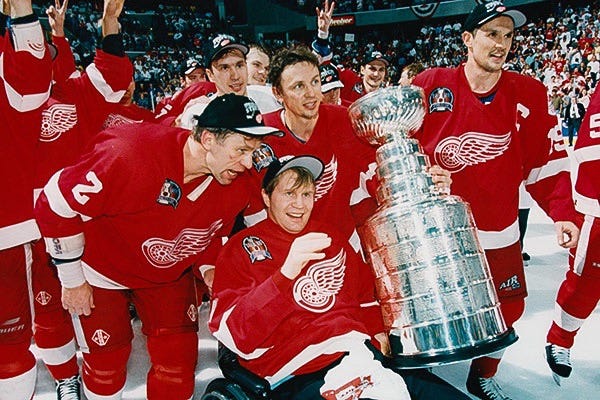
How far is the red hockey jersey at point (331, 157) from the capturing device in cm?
184

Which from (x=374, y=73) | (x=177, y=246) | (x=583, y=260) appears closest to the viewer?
(x=177, y=246)

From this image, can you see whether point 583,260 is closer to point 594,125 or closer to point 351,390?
point 594,125

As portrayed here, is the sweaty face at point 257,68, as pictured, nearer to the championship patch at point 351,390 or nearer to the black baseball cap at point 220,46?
the black baseball cap at point 220,46

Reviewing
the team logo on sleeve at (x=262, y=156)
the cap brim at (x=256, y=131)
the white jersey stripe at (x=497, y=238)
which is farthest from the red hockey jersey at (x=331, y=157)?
the white jersey stripe at (x=497, y=238)

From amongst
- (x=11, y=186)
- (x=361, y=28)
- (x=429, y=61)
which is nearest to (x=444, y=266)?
(x=11, y=186)

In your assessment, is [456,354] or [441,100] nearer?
[456,354]

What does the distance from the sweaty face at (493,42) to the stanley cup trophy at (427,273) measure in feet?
1.57

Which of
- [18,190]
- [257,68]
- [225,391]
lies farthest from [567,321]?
[18,190]

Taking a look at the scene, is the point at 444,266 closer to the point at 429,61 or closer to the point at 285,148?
the point at 285,148

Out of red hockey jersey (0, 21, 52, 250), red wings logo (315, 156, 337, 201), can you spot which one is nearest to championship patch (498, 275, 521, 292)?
red wings logo (315, 156, 337, 201)

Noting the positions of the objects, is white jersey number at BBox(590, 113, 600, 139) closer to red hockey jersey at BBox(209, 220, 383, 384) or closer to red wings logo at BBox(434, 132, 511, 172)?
red wings logo at BBox(434, 132, 511, 172)

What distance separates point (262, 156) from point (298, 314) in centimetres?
56

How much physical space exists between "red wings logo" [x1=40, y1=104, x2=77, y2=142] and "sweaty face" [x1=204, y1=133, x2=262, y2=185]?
0.93m

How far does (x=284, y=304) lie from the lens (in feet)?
4.54
